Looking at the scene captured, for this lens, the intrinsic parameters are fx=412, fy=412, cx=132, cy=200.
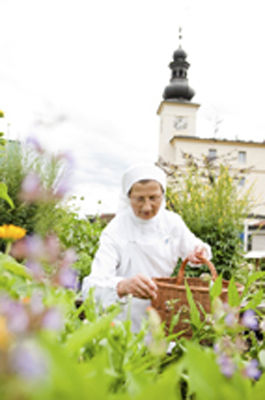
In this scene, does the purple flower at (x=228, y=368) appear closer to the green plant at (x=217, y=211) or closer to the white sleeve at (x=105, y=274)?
the white sleeve at (x=105, y=274)

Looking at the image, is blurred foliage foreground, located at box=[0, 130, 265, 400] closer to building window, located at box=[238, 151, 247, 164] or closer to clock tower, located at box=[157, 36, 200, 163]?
building window, located at box=[238, 151, 247, 164]

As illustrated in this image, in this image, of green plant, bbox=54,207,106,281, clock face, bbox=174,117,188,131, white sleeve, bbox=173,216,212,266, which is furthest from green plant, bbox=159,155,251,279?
clock face, bbox=174,117,188,131

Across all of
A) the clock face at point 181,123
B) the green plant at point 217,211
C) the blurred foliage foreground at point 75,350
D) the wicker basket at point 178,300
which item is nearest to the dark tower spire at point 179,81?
the clock face at point 181,123

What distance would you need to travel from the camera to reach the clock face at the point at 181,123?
50.0 metres

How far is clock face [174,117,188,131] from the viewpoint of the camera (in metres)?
50.0

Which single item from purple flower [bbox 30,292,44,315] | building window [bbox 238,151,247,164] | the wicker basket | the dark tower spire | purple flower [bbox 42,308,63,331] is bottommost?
the wicker basket

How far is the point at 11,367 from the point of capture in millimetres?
236

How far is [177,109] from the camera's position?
50875mm

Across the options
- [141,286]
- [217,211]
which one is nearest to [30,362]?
[141,286]

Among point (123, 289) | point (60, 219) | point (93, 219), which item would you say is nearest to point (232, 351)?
point (123, 289)

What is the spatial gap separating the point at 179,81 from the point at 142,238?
54.3 metres

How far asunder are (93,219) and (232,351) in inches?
208

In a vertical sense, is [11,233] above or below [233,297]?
above

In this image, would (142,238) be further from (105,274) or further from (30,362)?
(30,362)
